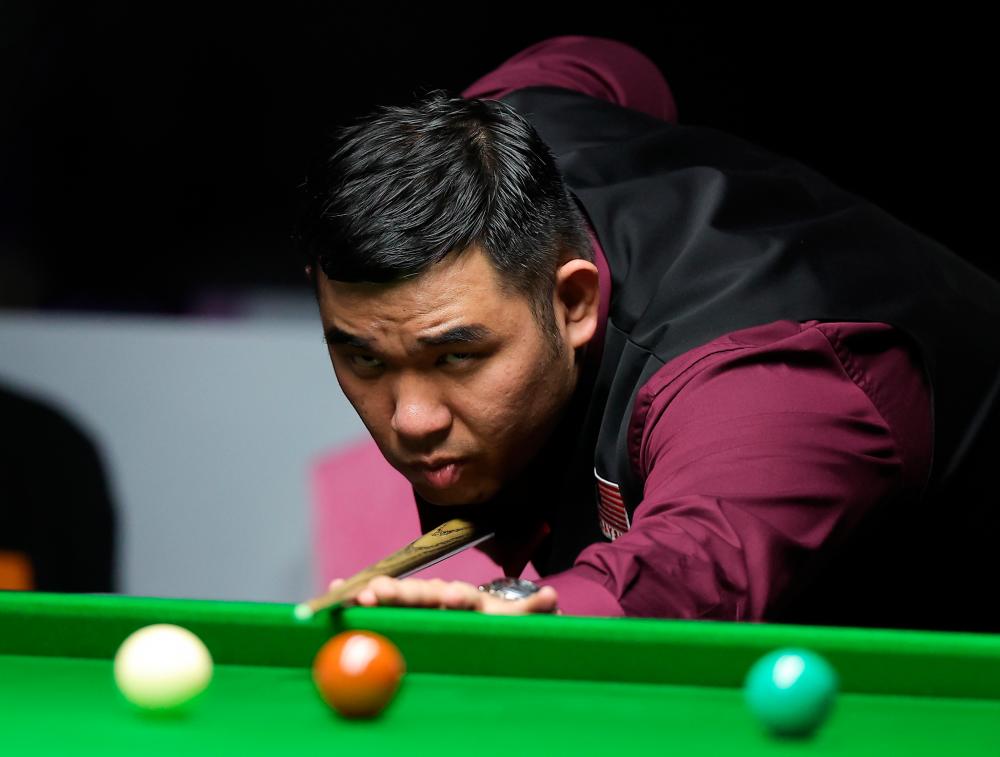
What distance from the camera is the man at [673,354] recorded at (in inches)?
74.8

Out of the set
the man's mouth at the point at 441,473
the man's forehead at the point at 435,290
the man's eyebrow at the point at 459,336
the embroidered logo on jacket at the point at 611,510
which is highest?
the man's forehead at the point at 435,290

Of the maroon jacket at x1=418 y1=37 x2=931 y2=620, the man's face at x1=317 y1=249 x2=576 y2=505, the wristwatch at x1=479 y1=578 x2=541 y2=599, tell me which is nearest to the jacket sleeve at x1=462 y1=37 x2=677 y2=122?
the man's face at x1=317 y1=249 x2=576 y2=505

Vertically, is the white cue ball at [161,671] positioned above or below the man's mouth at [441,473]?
above

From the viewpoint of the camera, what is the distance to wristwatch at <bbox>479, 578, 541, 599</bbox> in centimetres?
161

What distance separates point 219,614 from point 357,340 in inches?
29.6

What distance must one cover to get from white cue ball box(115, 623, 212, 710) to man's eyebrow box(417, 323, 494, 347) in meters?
0.83

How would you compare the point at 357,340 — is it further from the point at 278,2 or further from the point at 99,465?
the point at 99,465

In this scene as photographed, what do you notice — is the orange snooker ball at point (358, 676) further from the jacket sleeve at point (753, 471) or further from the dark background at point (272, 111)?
the dark background at point (272, 111)

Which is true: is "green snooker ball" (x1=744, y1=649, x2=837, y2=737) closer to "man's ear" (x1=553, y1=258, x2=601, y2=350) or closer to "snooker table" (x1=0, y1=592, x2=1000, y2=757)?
"snooker table" (x1=0, y1=592, x2=1000, y2=757)

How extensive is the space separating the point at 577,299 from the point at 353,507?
2536 mm

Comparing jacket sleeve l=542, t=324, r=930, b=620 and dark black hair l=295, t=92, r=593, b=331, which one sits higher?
dark black hair l=295, t=92, r=593, b=331

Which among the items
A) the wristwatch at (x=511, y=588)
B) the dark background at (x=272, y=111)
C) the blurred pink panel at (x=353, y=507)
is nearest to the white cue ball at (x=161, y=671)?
the wristwatch at (x=511, y=588)

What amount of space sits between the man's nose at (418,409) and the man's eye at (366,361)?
0.16 feet

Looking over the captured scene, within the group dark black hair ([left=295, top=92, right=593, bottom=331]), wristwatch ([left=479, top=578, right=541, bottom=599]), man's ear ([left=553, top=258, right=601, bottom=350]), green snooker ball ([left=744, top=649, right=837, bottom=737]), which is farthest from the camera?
man's ear ([left=553, top=258, right=601, bottom=350])
